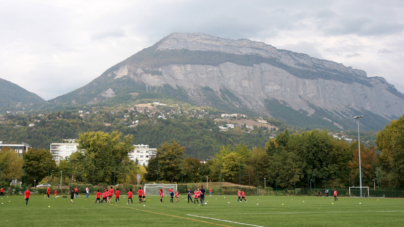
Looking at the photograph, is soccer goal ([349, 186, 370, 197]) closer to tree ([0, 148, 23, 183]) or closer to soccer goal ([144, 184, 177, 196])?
soccer goal ([144, 184, 177, 196])

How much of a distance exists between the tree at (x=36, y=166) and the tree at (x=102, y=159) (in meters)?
10.9

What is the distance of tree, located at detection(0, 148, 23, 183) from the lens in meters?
67.7

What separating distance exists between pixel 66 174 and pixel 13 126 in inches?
5173

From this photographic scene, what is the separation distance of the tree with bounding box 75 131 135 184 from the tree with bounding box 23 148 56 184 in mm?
10867

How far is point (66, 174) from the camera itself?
81.9 metres

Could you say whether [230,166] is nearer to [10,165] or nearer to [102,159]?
[102,159]

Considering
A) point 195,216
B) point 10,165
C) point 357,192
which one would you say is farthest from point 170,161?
point 195,216

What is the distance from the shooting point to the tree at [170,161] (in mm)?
75750

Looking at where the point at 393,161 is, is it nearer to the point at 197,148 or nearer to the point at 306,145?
the point at 306,145

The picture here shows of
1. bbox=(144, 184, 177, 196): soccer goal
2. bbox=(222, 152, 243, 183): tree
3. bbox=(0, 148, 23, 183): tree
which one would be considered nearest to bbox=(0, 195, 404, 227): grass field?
bbox=(144, 184, 177, 196): soccer goal

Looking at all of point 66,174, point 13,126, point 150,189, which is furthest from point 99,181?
point 13,126

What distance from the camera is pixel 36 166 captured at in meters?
78.8

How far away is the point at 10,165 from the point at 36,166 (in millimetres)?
8645

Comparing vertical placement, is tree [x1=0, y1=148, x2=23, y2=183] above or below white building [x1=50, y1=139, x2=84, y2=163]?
below
